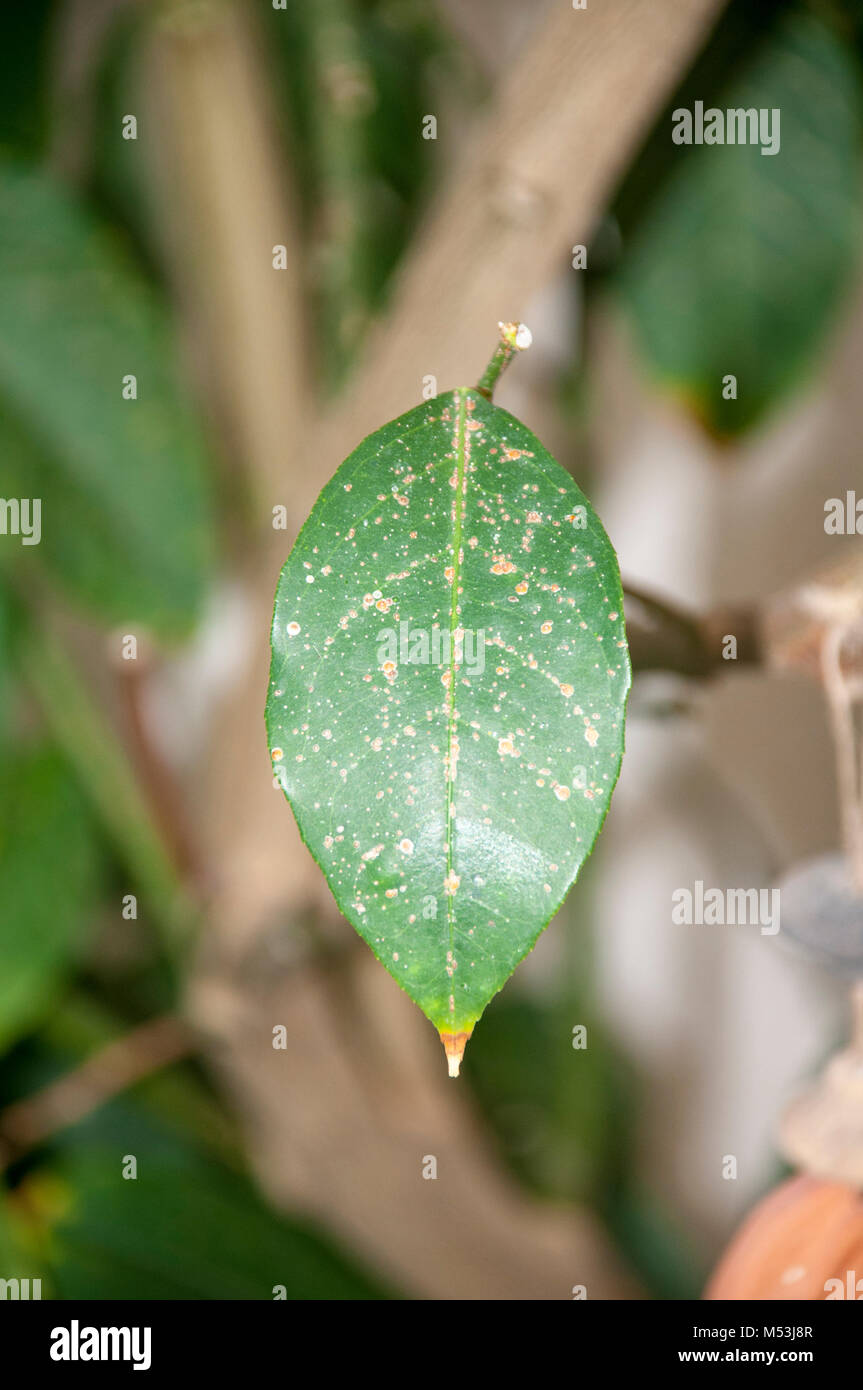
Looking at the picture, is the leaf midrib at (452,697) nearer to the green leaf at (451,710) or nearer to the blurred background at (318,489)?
the green leaf at (451,710)


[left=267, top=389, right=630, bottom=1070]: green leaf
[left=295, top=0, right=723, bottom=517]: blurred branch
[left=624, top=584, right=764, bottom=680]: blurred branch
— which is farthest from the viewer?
[left=295, top=0, right=723, bottom=517]: blurred branch

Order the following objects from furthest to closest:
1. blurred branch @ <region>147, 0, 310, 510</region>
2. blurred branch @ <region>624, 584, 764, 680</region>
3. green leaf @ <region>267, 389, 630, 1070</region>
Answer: blurred branch @ <region>147, 0, 310, 510</region> → blurred branch @ <region>624, 584, 764, 680</region> → green leaf @ <region>267, 389, 630, 1070</region>

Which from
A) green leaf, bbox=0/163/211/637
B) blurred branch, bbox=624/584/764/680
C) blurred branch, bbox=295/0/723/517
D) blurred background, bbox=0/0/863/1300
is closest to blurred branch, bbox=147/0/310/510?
blurred background, bbox=0/0/863/1300

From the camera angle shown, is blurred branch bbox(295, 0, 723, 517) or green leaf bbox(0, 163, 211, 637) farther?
green leaf bbox(0, 163, 211, 637)

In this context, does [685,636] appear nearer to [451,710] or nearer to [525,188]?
[451,710]

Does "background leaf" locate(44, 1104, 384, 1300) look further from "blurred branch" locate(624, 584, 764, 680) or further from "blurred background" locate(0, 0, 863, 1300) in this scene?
"blurred branch" locate(624, 584, 764, 680)

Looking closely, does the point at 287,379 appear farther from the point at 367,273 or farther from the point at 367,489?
the point at 367,489

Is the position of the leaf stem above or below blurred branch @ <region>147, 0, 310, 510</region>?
Result: below

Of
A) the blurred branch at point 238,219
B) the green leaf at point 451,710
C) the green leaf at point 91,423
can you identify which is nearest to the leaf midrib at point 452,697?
the green leaf at point 451,710
